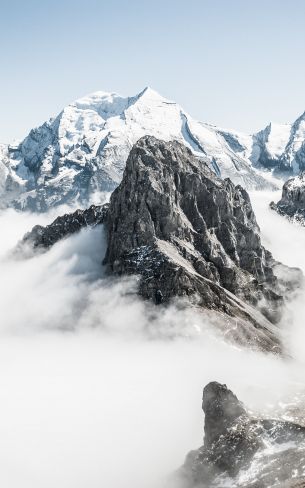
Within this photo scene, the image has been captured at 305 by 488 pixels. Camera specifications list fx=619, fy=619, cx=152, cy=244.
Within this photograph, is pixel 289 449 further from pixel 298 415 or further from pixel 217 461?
pixel 298 415

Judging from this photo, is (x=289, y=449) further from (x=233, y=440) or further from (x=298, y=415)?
(x=298, y=415)

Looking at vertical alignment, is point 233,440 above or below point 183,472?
above

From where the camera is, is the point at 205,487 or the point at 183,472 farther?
the point at 183,472

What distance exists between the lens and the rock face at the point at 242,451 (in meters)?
132

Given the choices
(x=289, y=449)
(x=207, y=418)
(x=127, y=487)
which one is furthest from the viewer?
(x=127, y=487)

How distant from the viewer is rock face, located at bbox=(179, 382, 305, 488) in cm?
13199

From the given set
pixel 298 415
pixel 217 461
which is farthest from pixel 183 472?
pixel 298 415

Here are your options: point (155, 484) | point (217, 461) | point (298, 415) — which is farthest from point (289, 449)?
point (155, 484)

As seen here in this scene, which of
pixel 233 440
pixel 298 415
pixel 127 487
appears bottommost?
pixel 127 487

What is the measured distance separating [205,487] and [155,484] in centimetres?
4330

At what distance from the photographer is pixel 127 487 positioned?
19738cm

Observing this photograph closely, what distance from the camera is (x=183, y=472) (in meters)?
150

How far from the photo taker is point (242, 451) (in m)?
141

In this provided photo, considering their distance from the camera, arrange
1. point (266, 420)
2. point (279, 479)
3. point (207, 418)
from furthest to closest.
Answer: point (207, 418) → point (266, 420) → point (279, 479)
